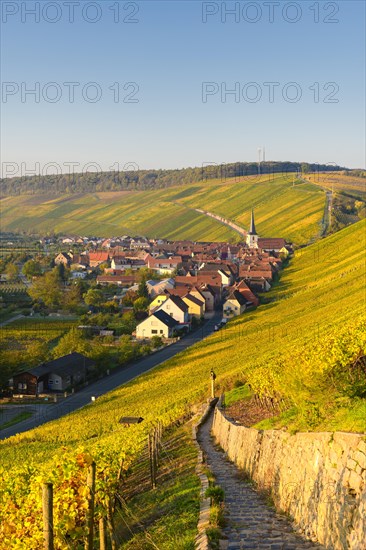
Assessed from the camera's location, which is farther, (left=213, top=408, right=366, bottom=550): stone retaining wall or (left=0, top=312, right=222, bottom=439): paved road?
(left=0, top=312, right=222, bottom=439): paved road

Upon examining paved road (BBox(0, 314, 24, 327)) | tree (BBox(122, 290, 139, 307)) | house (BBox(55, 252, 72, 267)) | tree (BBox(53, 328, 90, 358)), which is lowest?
paved road (BBox(0, 314, 24, 327))

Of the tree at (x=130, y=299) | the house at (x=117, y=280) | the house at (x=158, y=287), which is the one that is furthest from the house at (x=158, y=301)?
the house at (x=117, y=280)

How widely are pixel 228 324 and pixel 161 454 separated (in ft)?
152

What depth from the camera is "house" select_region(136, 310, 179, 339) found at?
2630 inches

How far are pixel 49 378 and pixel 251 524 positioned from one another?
41.0 meters

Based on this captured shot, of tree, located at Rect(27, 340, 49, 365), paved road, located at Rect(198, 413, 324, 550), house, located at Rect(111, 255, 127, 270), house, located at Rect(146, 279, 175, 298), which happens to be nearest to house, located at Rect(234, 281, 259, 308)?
house, located at Rect(146, 279, 175, 298)

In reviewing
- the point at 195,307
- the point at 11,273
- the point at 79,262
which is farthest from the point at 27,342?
the point at 79,262

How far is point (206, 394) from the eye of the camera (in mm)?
30797

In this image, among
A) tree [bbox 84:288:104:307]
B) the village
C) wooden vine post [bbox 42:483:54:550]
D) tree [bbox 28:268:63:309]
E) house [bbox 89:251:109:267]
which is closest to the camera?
wooden vine post [bbox 42:483:54:550]

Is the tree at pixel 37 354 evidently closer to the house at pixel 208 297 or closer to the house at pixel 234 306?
the house at pixel 234 306

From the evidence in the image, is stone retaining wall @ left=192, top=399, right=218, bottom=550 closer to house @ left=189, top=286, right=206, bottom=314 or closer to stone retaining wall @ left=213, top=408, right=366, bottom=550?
stone retaining wall @ left=213, top=408, right=366, bottom=550

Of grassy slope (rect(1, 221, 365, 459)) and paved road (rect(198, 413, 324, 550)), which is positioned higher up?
paved road (rect(198, 413, 324, 550))

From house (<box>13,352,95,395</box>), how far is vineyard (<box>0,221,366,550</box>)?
728 centimetres

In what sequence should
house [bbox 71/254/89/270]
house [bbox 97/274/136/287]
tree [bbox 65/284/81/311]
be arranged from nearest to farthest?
1. tree [bbox 65/284/81/311]
2. house [bbox 97/274/136/287]
3. house [bbox 71/254/89/270]
